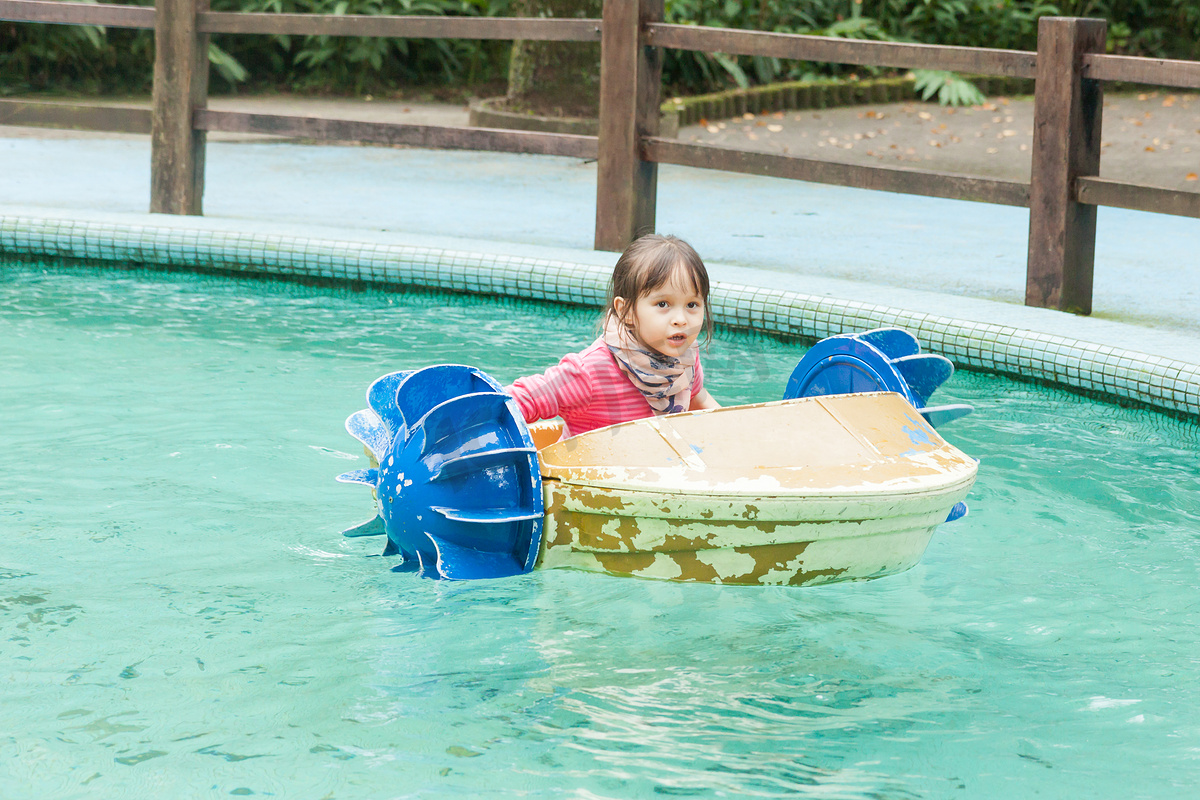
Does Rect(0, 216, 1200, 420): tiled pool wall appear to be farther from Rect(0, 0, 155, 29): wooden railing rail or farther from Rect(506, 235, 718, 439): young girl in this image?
Rect(506, 235, 718, 439): young girl

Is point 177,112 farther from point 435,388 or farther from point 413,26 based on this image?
point 435,388

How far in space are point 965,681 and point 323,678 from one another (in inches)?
48.1

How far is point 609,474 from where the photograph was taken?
276cm

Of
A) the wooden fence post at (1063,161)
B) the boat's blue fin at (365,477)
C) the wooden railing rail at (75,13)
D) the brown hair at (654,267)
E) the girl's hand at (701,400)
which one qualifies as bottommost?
the boat's blue fin at (365,477)

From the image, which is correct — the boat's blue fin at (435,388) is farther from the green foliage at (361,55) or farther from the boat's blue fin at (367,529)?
the green foliage at (361,55)

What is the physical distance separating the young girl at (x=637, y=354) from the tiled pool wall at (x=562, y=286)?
77.8 inches

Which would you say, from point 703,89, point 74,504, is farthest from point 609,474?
point 703,89

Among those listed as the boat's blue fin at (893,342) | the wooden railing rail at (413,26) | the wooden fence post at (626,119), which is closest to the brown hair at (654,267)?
the boat's blue fin at (893,342)

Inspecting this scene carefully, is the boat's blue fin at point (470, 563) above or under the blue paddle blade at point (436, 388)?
under

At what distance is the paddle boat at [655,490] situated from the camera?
271 cm

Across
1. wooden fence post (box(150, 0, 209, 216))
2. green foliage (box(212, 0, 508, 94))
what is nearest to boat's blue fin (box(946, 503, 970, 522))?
wooden fence post (box(150, 0, 209, 216))

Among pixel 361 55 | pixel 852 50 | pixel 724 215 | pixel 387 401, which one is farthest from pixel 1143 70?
pixel 361 55

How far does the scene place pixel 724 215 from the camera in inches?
309

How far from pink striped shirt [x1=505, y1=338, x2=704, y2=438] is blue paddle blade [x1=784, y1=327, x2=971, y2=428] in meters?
0.44
